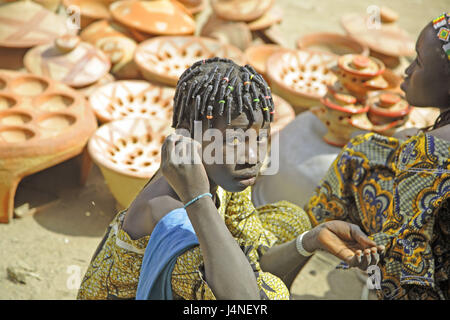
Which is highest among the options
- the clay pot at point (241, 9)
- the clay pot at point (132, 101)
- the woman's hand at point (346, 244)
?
the woman's hand at point (346, 244)

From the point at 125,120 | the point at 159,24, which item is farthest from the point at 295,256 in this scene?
the point at 159,24

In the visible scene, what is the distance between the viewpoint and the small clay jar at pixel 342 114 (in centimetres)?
Result: 351

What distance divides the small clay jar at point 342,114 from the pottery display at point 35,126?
167 centimetres

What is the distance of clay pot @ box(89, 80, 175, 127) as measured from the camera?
4.29 metres

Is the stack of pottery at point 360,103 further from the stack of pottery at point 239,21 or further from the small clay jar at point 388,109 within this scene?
the stack of pottery at point 239,21

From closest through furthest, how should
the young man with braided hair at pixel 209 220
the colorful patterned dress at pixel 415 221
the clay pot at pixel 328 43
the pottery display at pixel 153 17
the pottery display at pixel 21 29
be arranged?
the young man with braided hair at pixel 209 220 → the colorful patterned dress at pixel 415 221 → the pottery display at pixel 21 29 → the pottery display at pixel 153 17 → the clay pot at pixel 328 43

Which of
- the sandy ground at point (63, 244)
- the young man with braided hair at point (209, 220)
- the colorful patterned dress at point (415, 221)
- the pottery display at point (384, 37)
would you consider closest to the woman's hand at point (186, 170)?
the young man with braided hair at point (209, 220)

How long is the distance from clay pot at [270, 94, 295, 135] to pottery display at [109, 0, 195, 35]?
4.69ft

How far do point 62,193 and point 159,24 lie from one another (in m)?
2.08

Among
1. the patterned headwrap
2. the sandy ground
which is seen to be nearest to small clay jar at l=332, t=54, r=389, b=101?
the patterned headwrap

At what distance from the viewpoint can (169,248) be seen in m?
1.81

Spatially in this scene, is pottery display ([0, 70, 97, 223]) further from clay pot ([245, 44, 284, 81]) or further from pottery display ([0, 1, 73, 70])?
clay pot ([245, 44, 284, 81])

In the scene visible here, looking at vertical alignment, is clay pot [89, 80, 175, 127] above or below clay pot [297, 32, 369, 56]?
below

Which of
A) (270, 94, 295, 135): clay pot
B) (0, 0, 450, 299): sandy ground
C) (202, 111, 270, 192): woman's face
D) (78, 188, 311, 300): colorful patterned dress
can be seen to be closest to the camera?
(78, 188, 311, 300): colorful patterned dress
